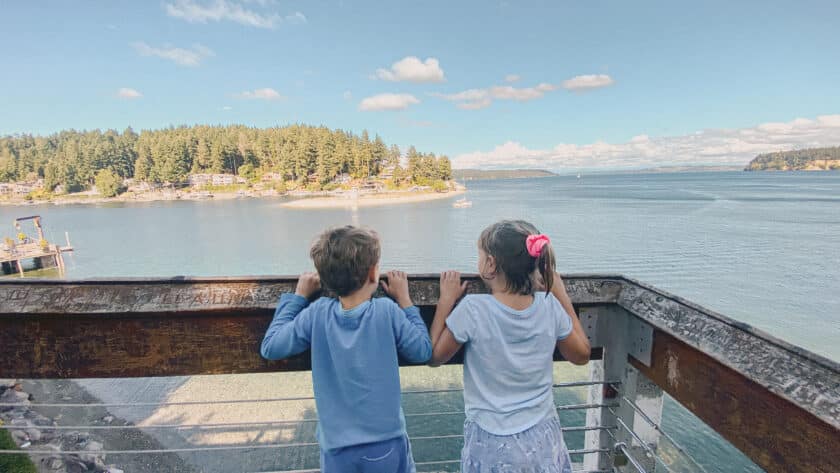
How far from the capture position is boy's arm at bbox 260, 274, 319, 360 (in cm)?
138

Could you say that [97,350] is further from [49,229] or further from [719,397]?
[49,229]

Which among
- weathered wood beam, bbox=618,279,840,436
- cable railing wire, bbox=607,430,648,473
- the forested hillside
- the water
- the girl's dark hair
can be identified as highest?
the forested hillside

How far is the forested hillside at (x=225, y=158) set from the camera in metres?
97.8

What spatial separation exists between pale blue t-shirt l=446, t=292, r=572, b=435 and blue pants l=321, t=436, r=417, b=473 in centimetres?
33

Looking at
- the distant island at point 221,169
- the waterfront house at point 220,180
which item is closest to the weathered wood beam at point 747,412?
the distant island at point 221,169

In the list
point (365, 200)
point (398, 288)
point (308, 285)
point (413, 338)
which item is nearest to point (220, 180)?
point (365, 200)

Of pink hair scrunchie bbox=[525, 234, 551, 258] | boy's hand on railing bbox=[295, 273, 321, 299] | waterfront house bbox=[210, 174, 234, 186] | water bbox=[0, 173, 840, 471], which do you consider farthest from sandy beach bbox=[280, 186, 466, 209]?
pink hair scrunchie bbox=[525, 234, 551, 258]

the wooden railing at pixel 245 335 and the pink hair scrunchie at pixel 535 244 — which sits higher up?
the pink hair scrunchie at pixel 535 244

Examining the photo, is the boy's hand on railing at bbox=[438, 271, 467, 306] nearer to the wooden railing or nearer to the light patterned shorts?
the wooden railing

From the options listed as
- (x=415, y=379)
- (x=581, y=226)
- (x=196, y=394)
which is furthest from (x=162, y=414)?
(x=581, y=226)

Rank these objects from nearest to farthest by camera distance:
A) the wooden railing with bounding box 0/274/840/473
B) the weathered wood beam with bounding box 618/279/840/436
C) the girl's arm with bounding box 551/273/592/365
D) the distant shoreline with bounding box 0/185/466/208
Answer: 1. the weathered wood beam with bounding box 618/279/840/436
2. the wooden railing with bounding box 0/274/840/473
3. the girl's arm with bounding box 551/273/592/365
4. the distant shoreline with bounding box 0/185/466/208

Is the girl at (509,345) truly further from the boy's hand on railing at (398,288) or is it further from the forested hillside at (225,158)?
the forested hillside at (225,158)

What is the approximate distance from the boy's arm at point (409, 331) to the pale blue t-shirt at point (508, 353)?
0.34ft

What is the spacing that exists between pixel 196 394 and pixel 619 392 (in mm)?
12517
